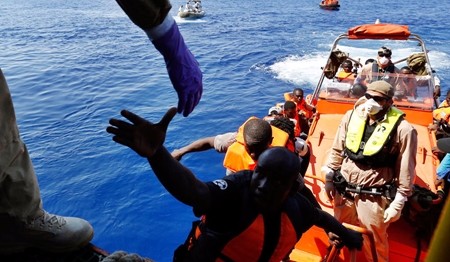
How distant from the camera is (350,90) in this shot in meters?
5.19

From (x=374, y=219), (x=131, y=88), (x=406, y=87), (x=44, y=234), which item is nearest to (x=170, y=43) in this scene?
(x=44, y=234)

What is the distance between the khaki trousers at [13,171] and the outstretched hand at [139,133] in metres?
0.53

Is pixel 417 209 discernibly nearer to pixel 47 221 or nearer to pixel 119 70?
pixel 47 221

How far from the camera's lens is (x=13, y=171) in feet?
5.21

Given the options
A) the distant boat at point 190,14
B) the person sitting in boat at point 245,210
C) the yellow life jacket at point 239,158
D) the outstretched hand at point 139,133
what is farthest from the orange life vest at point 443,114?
the distant boat at point 190,14

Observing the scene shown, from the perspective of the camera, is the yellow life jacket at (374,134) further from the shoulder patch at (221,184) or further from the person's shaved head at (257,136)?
the shoulder patch at (221,184)

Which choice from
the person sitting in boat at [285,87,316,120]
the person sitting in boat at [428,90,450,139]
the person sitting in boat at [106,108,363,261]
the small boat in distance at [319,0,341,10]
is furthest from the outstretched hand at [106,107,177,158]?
the small boat in distance at [319,0,341,10]

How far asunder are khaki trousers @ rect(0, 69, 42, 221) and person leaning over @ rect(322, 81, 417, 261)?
8.34 ft

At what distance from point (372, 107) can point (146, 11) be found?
2.26 m

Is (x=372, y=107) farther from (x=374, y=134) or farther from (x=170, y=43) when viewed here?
(x=170, y=43)

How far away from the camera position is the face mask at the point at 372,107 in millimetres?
3064

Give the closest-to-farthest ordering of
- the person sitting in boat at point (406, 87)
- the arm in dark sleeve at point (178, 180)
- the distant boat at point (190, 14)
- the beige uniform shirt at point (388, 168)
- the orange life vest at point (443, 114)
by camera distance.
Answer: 1. the arm in dark sleeve at point (178, 180)
2. the beige uniform shirt at point (388, 168)
3. the person sitting in boat at point (406, 87)
4. the orange life vest at point (443, 114)
5. the distant boat at point (190, 14)

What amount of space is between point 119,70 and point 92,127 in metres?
6.30

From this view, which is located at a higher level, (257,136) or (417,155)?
(257,136)
